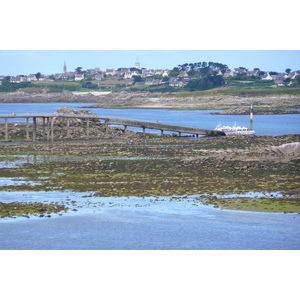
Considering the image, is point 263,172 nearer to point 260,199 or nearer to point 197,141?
point 260,199

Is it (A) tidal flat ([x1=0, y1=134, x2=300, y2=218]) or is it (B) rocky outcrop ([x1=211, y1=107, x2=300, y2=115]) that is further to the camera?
(B) rocky outcrop ([x1=211, y1=107, x2=300, y2=115])

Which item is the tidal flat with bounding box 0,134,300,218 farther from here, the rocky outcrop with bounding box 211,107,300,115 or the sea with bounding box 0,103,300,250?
the rocky outcrop with bounding box 211,107,300,115

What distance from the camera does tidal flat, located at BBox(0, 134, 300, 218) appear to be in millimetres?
30562

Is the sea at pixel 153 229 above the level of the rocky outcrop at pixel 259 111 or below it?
above

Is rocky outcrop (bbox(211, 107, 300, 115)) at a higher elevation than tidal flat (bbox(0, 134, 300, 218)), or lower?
lower

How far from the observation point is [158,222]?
27.1 m

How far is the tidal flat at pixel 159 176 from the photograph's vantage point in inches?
1203

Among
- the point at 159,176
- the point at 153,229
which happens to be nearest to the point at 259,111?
the point at 159,176

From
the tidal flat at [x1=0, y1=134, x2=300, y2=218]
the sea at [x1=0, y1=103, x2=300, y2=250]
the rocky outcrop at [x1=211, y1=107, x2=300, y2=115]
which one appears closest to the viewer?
the sea at [x1=0, y1=103, x2=300, y2=250]

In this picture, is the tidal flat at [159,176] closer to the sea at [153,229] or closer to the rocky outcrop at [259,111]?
the sea at [153,229]

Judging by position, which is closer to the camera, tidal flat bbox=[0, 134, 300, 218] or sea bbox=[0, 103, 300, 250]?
sea bbox=[0, 103, 300, 250]

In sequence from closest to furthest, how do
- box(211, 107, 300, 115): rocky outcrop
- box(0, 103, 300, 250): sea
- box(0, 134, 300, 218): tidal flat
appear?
box(0, 103, 300, 250): sea → box(0, 134, 300, 218): tidal flat → box(211, 107, 300, 115): rocky outcrop

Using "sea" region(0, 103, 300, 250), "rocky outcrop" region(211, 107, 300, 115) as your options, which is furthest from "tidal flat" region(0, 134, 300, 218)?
"rocky outcrop" region(211, 107, 300, 115)

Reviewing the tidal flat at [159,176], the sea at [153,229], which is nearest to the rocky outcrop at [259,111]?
the tidal flat at [159,176]
